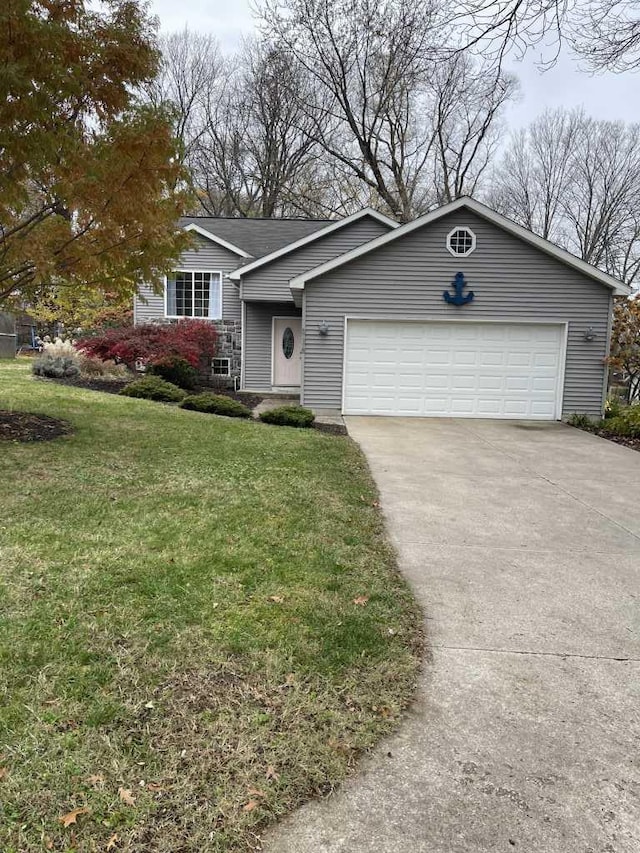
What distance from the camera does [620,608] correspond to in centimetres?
362

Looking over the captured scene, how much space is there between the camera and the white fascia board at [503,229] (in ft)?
39.7

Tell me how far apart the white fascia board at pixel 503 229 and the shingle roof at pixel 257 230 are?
5.73m

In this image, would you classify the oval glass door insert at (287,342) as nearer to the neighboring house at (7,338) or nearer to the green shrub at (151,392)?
the green shrub at (151,392)

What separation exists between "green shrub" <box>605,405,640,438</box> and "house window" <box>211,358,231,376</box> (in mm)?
10199

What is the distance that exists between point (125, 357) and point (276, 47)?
43.8 feet

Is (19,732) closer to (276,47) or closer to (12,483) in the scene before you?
(12,483)

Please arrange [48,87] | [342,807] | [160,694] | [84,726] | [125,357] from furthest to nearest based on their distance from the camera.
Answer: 1. [125,357]
2. [48,87]
3. [160,694]
4. [84,726]
5. [342,807]

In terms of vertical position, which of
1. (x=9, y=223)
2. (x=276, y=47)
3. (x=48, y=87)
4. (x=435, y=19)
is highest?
(x=276, y=47)

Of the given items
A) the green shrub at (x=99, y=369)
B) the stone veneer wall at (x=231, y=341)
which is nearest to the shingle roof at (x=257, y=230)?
the stone veneer wall at (x=231, y=341)

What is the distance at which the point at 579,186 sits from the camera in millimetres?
31219

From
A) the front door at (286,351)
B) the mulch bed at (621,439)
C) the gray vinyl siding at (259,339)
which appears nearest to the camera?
the mulch bed at (621,439)

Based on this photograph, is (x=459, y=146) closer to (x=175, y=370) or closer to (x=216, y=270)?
(x=216, y=270)

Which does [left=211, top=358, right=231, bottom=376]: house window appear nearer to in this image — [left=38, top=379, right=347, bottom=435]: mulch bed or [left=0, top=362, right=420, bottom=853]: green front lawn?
[left=38, top=379, right=347, bottom=435]: mulch bed

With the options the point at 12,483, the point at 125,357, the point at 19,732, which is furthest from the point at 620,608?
the point at 125,357
